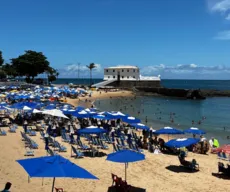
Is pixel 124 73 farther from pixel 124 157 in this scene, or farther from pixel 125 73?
pixel 124 157

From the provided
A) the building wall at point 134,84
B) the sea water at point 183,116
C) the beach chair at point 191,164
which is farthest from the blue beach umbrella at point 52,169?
the building wall at point 134,84

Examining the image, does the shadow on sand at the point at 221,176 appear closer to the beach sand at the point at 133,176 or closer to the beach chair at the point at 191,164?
the beach sand at the point at 133,176

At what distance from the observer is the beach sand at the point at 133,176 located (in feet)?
34.6

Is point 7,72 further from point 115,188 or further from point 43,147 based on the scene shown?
point 115,188

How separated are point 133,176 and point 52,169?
5606 millimetres

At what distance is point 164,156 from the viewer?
630 inches

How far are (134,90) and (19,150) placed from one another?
76.8 metres

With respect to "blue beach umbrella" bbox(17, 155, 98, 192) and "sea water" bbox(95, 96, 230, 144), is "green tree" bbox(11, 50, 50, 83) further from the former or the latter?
"blue beach umbrella" bbox(17, 155, 98, 192)

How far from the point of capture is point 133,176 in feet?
39.3

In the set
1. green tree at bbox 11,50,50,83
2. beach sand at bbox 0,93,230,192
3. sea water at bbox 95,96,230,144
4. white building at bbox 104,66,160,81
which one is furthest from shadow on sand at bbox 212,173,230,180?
white building at bbox 104,66,160,81

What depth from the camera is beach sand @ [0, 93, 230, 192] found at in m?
10.5

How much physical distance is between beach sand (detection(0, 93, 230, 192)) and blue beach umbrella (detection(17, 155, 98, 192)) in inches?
119

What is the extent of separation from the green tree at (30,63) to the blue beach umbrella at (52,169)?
7795 centimetres

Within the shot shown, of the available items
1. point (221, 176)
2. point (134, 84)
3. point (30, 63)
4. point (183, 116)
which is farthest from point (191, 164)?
point (134, 84)
